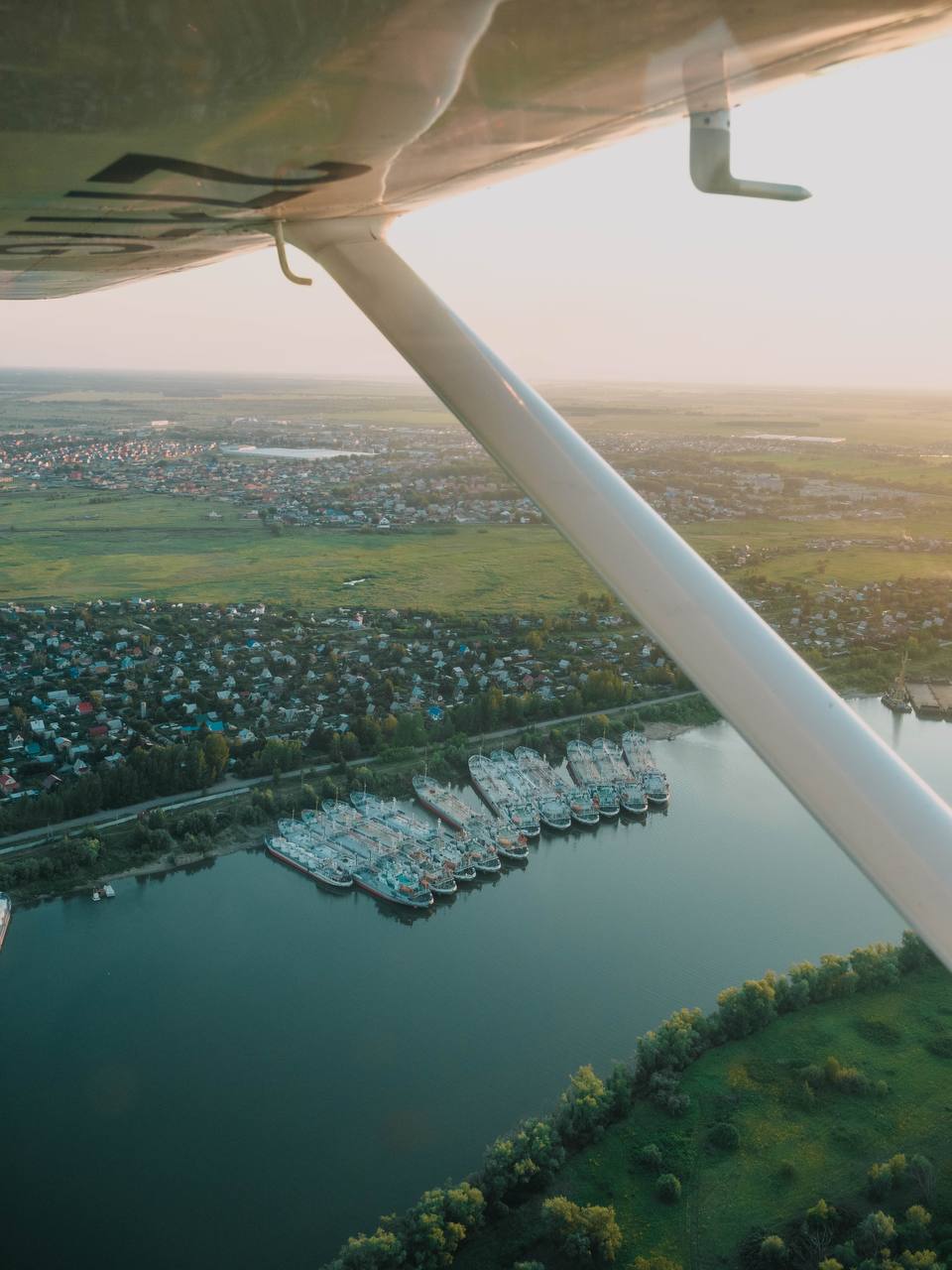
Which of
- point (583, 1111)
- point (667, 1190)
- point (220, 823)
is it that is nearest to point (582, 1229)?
point (667, 1190)

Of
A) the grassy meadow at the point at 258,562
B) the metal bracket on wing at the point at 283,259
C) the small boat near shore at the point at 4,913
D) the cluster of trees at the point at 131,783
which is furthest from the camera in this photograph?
the grassy meadow at the point at 258,562

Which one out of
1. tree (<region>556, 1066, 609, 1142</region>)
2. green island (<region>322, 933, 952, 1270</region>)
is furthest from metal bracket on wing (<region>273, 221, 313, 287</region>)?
tree (<region>556, 1066, 609, 1142</region>)

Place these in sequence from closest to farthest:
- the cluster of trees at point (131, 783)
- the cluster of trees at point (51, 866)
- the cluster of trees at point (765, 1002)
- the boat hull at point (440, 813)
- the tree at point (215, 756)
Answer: the cluster of trees at point (765, 1002), the cluster of trees at point (51, 866), the boat hull at point (440, 813), the cluster of trees at point (131, 783), the tree at point (215, 756)

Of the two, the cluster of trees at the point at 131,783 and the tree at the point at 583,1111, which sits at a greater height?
the cluster of trees at the point at 131,783

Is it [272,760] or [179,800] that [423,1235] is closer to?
[179,800]

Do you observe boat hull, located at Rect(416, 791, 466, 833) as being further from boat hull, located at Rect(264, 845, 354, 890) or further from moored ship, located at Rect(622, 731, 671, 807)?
moored ship, located at Rect(622, 731, 671, 807)

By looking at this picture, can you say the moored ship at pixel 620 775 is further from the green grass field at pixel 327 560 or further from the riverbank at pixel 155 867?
the green grass field at pixel 327 560

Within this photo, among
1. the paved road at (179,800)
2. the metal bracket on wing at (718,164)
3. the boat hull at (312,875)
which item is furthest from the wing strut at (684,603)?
the paved road at (179,800)
